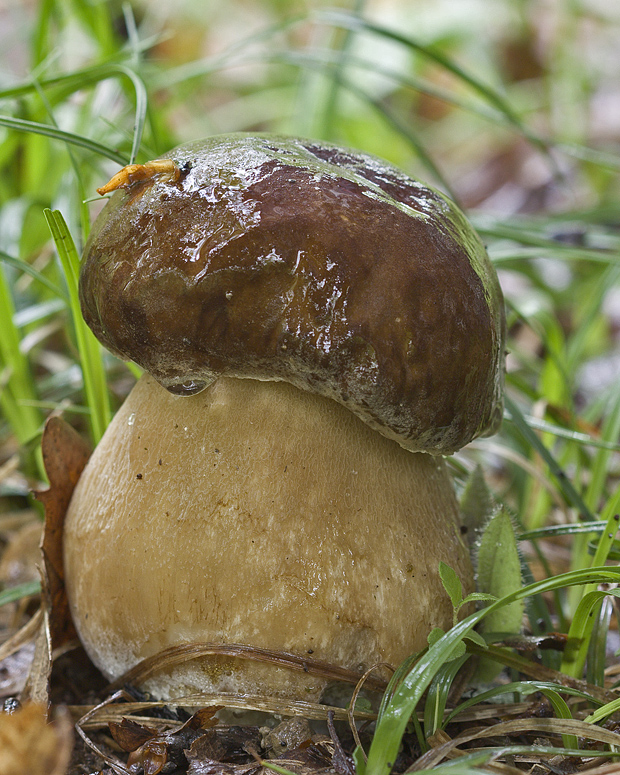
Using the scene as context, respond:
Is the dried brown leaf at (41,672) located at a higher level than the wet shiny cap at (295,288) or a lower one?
lower

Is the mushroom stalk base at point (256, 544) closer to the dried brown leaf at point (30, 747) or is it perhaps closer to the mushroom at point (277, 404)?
the mushroom at point (277, 404)

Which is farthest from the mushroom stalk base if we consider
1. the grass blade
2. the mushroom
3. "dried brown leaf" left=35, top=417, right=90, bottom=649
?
the grass blade

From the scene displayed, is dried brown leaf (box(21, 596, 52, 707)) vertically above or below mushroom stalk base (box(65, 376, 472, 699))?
below

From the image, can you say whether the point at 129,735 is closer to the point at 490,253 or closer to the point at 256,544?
the point at 256,544

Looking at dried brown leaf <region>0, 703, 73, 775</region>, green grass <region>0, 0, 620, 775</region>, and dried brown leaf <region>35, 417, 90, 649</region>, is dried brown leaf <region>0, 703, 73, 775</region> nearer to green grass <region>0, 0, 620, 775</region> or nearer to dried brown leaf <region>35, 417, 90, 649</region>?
green grass <region>0, 0, 620, 775</region>

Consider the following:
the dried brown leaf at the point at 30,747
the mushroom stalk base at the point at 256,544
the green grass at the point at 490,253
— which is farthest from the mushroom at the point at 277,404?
the dried brown leaf at the point at 30,747

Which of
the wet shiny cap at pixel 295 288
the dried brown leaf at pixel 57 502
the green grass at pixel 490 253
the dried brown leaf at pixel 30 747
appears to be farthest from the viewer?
the dried brown leaf at pixel 57 502

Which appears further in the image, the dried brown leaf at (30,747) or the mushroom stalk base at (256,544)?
the mushroom stalk base at (256,544)
